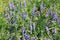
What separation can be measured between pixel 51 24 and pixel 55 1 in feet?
2.08

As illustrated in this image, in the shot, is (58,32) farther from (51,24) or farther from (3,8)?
(3,8)

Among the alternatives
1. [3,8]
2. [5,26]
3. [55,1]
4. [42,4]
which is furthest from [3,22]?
[55,1]

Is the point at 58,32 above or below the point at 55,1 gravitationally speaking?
below

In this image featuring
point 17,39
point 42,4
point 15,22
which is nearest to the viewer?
point 17,39

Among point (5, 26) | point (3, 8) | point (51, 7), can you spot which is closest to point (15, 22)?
point (5, 26)

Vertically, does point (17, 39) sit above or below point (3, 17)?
below

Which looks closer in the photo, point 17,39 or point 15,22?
point 17,39

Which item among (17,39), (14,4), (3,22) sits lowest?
(17,39)

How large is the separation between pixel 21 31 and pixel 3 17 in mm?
511

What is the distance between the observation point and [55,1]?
13.2 feet

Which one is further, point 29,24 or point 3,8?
point 3,8

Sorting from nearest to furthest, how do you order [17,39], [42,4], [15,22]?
[17,39] → [15,22] → [42,4]

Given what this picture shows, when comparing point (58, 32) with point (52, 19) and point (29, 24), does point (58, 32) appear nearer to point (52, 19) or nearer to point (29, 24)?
point (52, 19)

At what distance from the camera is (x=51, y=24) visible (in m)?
3.62
